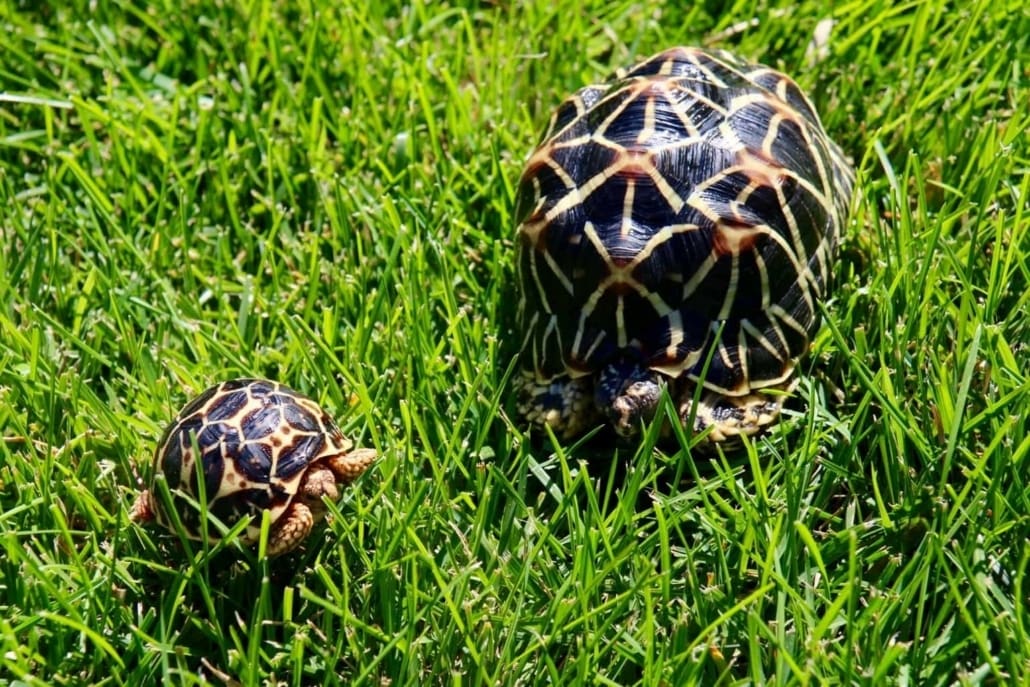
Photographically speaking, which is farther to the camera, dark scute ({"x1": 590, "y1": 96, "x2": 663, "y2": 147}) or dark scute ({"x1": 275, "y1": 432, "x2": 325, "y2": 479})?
dark scute ({"x1": 590, "y1": 96, "x2": 663, "y2": 147})

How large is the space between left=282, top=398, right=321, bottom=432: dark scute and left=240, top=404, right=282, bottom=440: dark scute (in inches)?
0.7

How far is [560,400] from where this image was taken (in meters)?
Result: 2.78

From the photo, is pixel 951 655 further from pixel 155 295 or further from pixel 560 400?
pixel 155 295

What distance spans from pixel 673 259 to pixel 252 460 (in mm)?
1020

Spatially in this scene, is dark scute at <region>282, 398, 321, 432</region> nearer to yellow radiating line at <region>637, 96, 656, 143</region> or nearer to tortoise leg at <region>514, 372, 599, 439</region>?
tortoise leg at <region>514, 372, 599, 439</region>

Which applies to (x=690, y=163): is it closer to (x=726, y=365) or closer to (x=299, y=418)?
(x=726, y=365)

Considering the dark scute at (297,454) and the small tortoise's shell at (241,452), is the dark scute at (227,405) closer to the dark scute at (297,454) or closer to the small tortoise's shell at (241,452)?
the small tortoise's shell at (241,452)

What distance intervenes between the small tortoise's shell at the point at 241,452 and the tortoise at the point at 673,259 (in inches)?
21.3

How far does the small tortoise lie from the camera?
254 cm

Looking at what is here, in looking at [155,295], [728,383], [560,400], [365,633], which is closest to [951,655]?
[728,383]

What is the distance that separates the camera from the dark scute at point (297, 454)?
Result: 2.59 metres

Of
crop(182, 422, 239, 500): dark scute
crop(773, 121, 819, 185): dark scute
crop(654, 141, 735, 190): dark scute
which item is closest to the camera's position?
crop(182, 422, 239, 500): dark scute

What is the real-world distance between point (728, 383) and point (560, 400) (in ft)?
1.28

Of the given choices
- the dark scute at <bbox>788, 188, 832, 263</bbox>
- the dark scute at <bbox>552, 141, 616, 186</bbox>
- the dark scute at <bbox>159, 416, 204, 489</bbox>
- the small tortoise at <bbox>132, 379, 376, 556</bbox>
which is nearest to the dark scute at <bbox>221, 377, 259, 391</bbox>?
the small tortoise at <bbox>132, 379, 376, 556</bbox>
